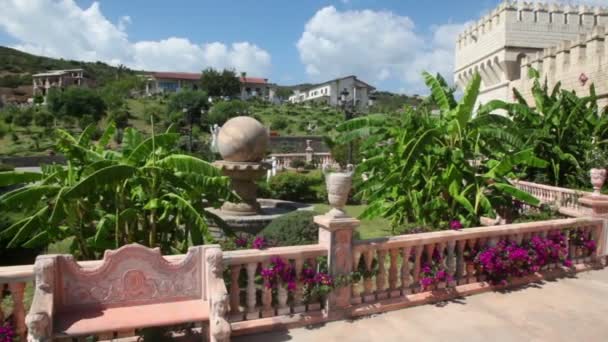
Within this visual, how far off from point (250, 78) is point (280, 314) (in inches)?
3942

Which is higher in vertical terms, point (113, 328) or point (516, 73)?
point (516, 73)

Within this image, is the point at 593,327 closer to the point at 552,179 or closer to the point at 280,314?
the point at 280,314

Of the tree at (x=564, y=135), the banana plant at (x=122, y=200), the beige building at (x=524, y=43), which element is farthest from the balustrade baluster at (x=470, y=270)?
the beige building at (x=524, y=43)

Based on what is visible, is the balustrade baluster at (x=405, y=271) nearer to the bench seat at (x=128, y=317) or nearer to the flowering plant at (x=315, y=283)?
the flowering plant at (x=315, y=283)

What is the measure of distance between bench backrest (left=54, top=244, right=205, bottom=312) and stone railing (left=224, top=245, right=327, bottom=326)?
426 millimetres

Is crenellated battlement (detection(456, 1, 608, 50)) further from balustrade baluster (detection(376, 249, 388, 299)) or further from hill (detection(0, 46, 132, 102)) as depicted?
hill (detection(0, 46, 132, 102))

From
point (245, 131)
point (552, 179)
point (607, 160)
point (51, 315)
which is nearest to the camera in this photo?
point (51, 315)

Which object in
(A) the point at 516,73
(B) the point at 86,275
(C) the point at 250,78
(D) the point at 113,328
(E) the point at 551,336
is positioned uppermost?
(C) the point at 250,78

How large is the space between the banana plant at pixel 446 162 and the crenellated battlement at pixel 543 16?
20310 mm

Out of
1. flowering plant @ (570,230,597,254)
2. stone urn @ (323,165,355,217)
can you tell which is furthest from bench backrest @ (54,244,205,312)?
flowering plant @ (570,230,597,254)

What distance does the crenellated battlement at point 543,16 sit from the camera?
26375mm

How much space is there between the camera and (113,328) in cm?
413

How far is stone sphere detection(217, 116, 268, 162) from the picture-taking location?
10.1m

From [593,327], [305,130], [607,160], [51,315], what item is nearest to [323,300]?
[51,315]
